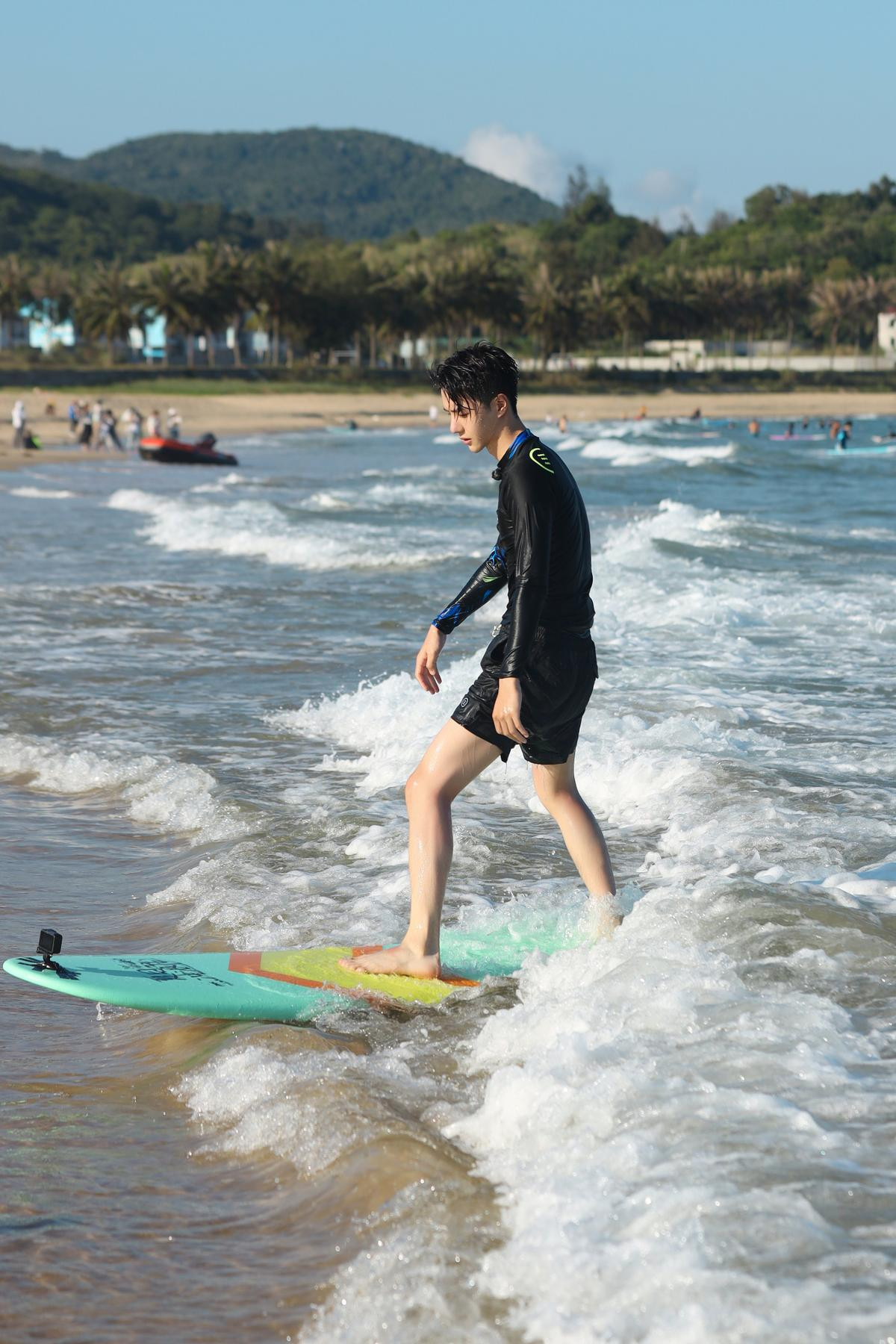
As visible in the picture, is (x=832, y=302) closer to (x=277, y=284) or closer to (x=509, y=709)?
(x=277, y=284)

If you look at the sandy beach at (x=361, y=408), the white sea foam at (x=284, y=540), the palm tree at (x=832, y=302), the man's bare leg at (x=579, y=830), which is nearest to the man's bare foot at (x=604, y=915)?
the man's bare leg at (x=579, y=830)

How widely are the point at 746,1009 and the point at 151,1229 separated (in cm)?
168

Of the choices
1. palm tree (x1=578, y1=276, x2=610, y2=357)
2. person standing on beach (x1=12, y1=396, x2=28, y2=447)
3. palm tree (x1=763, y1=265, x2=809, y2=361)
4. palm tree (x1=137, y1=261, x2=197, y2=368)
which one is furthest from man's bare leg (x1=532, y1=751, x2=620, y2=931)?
palm tree (x1=763, y1=265, x2=809, y2=361)

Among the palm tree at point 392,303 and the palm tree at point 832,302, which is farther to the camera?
the palm tree at point 832,302

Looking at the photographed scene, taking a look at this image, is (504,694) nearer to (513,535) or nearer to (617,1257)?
(513,535)

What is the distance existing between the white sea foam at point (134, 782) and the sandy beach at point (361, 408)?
36.6 metres

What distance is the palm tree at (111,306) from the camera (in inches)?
3533

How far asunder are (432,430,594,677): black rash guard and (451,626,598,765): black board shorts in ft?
0.15

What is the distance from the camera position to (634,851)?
6.05 meters

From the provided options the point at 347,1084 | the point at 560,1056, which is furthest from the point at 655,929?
the point at 347,1084

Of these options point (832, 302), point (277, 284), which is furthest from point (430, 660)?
point (832, 302)

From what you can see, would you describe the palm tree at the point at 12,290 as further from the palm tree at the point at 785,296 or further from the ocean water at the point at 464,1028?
the ocean water at the point at 464,1028

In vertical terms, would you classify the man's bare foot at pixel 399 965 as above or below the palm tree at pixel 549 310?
below

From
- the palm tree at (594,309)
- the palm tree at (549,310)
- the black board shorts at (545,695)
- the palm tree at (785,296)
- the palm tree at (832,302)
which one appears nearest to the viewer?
the black board shorts at (545,695)
